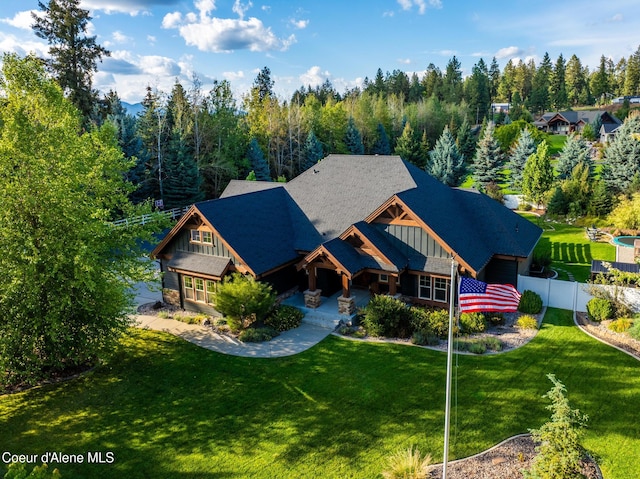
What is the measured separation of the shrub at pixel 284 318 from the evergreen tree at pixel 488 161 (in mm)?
35504

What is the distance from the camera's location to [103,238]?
55.4ft

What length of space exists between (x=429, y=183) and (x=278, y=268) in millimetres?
10140

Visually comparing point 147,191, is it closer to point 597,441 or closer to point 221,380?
point 221,380

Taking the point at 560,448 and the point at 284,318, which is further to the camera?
the point at 284,318

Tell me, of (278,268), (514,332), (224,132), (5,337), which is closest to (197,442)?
(5,337)

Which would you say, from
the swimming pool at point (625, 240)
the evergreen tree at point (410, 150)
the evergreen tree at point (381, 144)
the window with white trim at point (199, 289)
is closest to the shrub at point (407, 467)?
the window with white trim at point (199, 289)

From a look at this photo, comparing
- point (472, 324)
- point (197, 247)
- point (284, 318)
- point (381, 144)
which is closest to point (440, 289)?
point (472, 324)

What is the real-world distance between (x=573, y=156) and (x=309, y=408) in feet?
142

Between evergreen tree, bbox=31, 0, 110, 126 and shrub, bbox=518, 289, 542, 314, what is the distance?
4514cm

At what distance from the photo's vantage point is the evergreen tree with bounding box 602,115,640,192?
39.4 meters

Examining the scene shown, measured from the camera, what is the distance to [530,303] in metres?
20.0

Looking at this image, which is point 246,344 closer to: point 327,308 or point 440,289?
point 327,308

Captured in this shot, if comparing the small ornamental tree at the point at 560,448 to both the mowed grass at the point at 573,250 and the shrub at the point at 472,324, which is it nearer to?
the shrub at the point at 472,324

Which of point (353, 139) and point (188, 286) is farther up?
point (353, 139)
